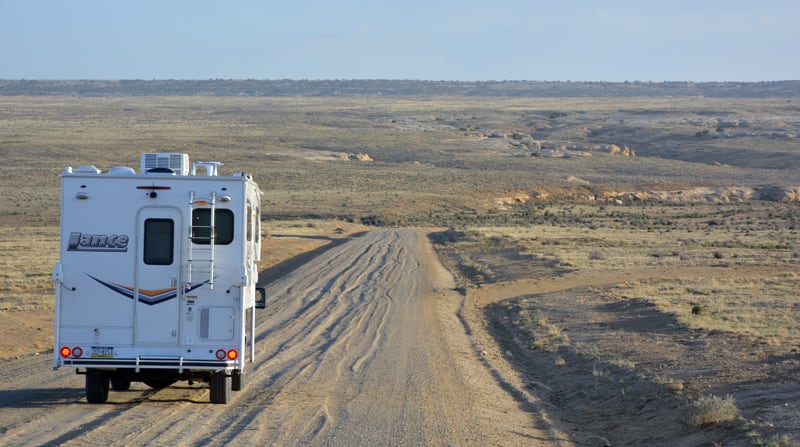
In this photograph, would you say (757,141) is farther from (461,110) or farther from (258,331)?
(258,331)

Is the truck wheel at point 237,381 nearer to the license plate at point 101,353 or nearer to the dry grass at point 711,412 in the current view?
the license plate at point 101,353

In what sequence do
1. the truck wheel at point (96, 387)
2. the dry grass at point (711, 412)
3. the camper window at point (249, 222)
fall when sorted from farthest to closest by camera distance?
1. the camper window at point (249, 222)
2. the truck wheel at point (96, 387)
3. the dry grass at point (711, 412)

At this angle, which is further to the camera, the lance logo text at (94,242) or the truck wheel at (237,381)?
the truck wheel at (237,381)

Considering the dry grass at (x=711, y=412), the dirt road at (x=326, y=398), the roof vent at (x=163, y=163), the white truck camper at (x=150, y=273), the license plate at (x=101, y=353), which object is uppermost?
the roof vent at (x=163, y=163)

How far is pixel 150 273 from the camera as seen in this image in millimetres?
11617

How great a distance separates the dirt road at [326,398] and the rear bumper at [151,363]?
21.4 inches

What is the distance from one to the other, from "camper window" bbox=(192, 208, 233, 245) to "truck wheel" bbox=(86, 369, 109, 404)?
6.80 feet

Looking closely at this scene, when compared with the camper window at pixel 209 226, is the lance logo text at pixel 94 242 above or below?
below

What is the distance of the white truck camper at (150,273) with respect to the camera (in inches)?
453

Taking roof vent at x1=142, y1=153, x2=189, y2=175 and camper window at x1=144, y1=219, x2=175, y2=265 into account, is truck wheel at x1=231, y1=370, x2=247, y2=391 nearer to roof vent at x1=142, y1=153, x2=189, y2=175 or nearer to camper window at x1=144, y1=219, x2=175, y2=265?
camper window at x1=144, y1=219, x2=175, y2=265

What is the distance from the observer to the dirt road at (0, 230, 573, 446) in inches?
412

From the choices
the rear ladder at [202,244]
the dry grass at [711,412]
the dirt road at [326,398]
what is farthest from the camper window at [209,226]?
the dry grass at [711,412]

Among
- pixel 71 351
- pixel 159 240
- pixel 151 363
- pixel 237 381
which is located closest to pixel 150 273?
pixel 159 240

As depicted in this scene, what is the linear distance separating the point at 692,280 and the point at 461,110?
6386 inches
